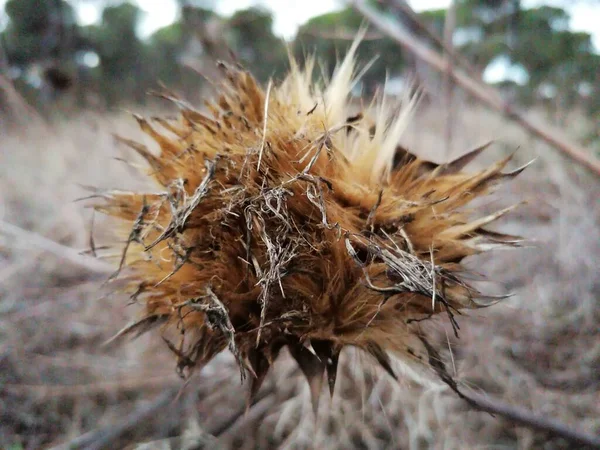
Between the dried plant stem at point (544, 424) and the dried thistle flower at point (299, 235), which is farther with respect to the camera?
the dried plant stem at point (544, 424)

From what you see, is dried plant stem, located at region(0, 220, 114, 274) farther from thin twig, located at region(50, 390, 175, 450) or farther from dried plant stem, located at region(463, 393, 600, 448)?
dried plant stem, located at region(463, 393, 600, 448)

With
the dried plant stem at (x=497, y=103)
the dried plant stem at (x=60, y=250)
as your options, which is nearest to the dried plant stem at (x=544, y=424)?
the dried plant stem at (x=497, y=103)

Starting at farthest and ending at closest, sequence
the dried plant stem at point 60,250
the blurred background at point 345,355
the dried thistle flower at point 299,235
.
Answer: the dried plant stem at point 60,250, the blurred background at point 345,355, the dried thistle flower at point 299,235

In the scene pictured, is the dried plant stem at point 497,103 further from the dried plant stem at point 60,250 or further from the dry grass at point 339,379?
the dried plant stem at point 60,250

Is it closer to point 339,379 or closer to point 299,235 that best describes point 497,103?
point 339,379

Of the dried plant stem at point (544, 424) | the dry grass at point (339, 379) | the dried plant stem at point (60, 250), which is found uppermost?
the dried plant stem at point (60, 250)

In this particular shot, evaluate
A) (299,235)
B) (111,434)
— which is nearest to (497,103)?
(299,235)

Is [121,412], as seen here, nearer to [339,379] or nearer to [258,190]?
[339,379]

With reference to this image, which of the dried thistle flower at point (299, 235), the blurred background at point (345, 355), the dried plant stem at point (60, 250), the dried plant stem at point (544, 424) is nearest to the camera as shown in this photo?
the dried thistle flower at point (299, 235)
